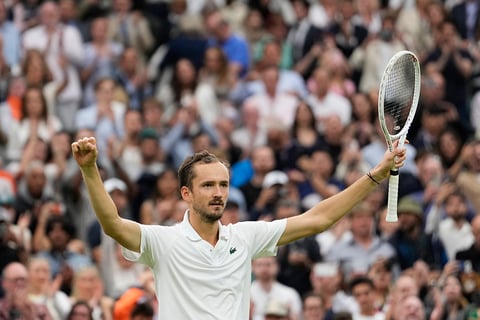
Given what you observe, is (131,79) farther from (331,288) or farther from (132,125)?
(331,288)

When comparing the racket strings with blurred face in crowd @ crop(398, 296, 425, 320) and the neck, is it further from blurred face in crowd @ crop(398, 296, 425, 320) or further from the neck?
blurred face in crowd @ crop(398, 296, 425, 320)

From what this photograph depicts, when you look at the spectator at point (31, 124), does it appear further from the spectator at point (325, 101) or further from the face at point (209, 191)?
the face at point (209, 191)

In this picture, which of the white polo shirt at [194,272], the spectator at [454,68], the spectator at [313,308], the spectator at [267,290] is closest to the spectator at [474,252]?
the spectator at [313,308]

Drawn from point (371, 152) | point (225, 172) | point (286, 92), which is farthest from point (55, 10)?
point (225, 172)

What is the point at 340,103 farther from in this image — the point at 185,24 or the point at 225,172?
the point at 225,172

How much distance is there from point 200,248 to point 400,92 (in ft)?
5.70

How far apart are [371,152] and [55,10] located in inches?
202

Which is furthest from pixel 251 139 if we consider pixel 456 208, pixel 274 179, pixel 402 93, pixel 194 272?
pixel 194 272

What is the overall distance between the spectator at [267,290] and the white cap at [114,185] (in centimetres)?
252

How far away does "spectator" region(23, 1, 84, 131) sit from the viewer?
64.4ft

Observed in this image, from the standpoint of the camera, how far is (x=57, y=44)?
789 inches

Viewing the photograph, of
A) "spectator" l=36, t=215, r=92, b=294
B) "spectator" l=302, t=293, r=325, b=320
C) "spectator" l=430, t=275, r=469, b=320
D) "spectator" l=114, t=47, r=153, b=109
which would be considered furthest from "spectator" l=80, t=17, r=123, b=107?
"spectator" l=430, t=275, r=469, b=320

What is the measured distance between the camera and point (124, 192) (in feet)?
54.6

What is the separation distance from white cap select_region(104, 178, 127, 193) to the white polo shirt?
23.7ft
